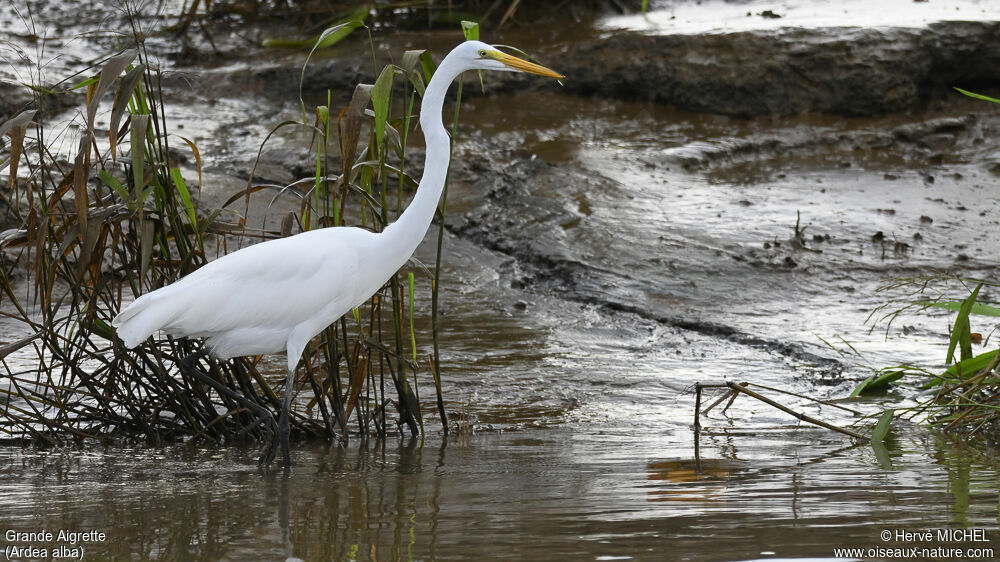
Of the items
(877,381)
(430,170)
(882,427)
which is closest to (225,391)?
(430,170)

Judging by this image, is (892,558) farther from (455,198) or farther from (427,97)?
(455,198)

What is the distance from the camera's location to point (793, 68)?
9.16 meters

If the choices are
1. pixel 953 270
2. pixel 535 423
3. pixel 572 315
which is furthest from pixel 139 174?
pixel 953 270

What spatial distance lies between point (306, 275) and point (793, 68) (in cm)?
610

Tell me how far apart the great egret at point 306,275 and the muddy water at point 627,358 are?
1.66 ft

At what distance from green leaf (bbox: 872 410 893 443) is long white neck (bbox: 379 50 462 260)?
1979mm

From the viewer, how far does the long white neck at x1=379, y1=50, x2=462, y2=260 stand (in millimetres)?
4270

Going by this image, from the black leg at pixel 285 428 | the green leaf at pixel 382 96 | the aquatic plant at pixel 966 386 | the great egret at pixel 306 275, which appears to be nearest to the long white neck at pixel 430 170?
the great egret at pixel 306 275

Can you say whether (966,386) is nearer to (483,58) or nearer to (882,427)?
(882,427)

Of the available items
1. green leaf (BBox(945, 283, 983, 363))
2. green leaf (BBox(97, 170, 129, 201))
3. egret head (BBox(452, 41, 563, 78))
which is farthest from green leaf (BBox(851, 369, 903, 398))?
green leaf (BBox(97, 170, 129, 201))

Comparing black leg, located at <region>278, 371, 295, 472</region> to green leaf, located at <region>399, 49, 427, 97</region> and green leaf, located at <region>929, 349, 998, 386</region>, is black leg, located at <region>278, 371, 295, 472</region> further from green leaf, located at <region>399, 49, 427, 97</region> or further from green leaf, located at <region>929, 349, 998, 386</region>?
green leaf, located at <region>929, 349, 998, 386</region>

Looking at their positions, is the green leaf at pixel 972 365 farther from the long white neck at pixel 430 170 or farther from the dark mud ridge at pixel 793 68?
the dark mud ridge at pixel 793 68

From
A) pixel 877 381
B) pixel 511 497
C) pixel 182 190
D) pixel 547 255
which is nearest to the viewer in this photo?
pixel 511 497

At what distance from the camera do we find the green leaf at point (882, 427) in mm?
4398
